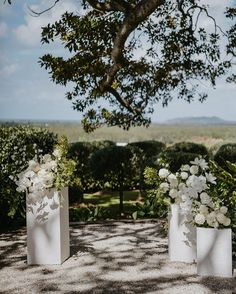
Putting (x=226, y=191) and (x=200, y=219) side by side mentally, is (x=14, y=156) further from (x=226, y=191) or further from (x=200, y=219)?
(x=200, y=219)

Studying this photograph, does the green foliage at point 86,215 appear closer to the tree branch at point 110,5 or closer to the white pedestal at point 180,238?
the white pedestal at point 180,238

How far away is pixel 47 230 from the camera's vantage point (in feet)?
17.0

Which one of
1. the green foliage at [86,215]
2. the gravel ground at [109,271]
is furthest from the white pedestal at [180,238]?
the green foliage at [86,215]

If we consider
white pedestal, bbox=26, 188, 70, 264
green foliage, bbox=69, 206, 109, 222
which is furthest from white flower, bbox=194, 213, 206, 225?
green foliage, bbox=69, 206, 109, 222

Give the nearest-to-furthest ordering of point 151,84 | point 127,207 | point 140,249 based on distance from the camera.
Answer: point 140,249
point 151,84
point 127,207

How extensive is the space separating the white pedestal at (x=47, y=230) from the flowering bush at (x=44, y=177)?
8 centimetres

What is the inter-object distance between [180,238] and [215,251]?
627 mm

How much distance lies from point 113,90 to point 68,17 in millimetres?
1627

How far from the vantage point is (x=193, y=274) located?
189 inches

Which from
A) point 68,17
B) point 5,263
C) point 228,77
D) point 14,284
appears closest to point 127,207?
point 228,77

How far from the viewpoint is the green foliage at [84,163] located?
12.1 metres

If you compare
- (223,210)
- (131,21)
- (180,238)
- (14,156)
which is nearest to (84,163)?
(14,156)

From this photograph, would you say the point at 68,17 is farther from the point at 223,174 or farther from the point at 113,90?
the point at 223,174

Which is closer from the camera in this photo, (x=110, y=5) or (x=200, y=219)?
(x=200, y=219)
